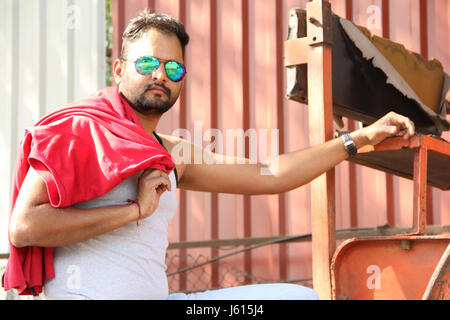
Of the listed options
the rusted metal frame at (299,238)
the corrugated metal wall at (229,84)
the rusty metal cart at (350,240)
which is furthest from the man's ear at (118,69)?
the corrugated metal wall at (229,84)

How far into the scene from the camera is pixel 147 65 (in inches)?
92.4

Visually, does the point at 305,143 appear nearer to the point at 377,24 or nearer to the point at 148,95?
the point at 377,24

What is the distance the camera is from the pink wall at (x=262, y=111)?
488cm

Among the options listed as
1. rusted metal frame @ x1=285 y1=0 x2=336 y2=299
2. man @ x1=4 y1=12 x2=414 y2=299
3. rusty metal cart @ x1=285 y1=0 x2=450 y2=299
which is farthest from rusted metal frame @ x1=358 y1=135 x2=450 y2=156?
man @ x1=4 y1=12 x2=414 y2=299

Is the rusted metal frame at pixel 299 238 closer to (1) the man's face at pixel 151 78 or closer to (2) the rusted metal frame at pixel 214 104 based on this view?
(2) the rusted metal frame at pixel 214 104

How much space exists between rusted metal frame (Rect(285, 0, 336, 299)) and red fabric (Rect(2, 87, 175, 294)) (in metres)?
0.99

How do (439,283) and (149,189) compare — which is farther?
(439,283)

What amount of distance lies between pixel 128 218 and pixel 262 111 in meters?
3.23

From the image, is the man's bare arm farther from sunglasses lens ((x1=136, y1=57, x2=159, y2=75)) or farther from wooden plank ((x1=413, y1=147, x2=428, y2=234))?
wooden plank ((x1=413, y1=147, x2=428, y2=234))

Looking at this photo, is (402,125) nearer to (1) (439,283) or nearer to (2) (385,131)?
(2) (385,131)

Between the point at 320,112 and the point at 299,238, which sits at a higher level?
the point at 320,112

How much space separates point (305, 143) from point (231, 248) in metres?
1.03

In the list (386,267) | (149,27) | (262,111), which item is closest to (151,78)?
(149,27)

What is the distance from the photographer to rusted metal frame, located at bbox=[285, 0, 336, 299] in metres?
2.82
